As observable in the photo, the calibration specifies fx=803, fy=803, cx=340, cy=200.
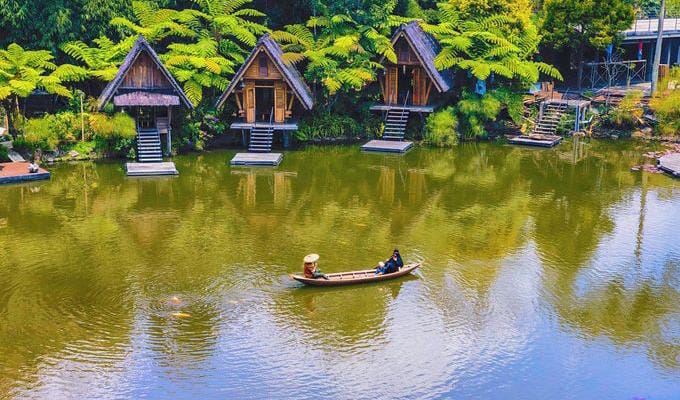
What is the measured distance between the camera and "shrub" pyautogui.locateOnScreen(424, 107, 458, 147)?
43.6m

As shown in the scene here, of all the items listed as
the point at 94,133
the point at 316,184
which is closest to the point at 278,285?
the point at 316,184

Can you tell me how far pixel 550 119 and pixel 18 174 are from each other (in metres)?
28.6

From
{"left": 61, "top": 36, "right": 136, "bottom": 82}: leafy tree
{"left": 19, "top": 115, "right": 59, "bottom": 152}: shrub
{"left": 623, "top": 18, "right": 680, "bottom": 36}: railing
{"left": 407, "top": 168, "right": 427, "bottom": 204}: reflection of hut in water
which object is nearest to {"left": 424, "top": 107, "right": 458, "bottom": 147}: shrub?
{"left": 407, "top": 168, "right": 427, "bottom": 204}: reflection of hut in water

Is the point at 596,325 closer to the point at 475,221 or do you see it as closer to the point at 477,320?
the point at 477,320

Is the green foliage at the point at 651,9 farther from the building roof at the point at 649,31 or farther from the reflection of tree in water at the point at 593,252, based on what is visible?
the reflection of tree in water at the point at 593,252

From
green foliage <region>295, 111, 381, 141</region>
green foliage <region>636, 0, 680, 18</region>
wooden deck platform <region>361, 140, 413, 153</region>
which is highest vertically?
green foliage <region>636, 0, 680, 18</region>

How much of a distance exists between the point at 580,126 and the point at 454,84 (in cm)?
770

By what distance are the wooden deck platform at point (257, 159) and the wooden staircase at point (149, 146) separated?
11.9 feet

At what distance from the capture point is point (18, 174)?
3500 centimetres

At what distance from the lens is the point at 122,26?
43.0 meters

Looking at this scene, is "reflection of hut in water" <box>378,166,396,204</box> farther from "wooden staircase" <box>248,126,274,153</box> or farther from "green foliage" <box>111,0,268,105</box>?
"green foliage" <box>111,0,268,105</box>

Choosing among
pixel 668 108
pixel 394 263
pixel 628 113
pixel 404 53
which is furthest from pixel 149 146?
pixel 668 108

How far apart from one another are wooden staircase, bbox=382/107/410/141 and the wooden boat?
65.1ft

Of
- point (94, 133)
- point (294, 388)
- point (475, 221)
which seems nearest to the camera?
point (294, 388)
